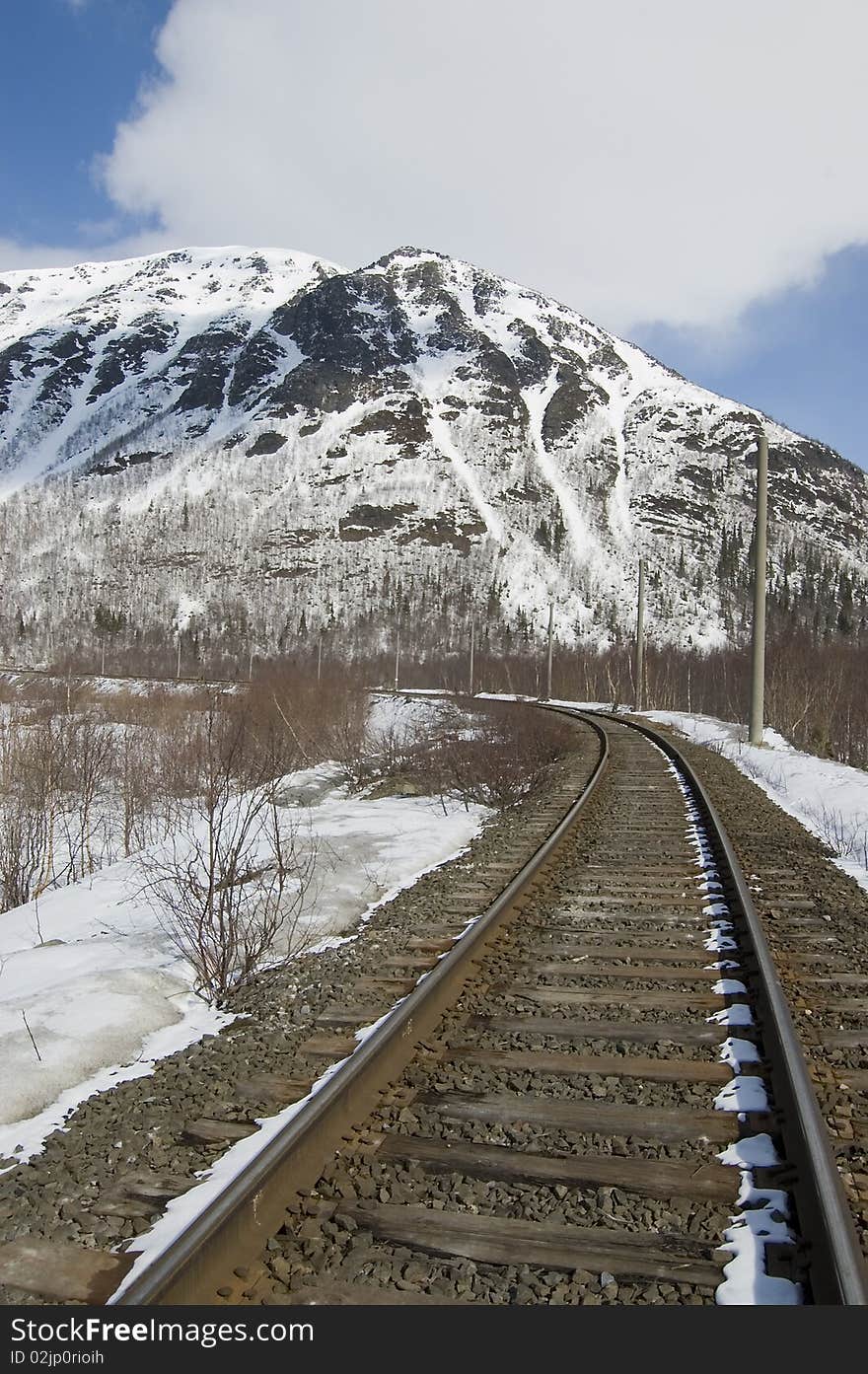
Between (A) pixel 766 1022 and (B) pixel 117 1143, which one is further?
(A) pixel 766 1022

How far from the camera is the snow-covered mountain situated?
11625 cm

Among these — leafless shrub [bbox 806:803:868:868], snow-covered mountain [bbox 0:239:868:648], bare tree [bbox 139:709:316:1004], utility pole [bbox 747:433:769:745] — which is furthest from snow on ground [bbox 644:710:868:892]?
snow-covered mountain [bbox 0:239:868:648]

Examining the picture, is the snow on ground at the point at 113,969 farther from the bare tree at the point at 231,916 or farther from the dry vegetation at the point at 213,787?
the dry vegetation at the point at 213,787

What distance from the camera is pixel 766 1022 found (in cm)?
404

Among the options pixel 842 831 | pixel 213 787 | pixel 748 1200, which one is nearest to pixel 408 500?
pixel 842 831

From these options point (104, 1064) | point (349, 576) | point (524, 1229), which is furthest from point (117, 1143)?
point (349, 576)

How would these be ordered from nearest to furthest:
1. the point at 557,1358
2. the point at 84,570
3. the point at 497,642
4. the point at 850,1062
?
1. the point at 557,1358
2. the point at 850,1062
3. the point at 497,642
4. the point at 84,570

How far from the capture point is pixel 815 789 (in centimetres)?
1347

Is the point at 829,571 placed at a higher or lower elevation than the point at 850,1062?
higher

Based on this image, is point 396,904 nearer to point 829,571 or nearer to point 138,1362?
point 138,1362

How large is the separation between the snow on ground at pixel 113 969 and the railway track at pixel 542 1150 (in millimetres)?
940

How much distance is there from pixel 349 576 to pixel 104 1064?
378ft

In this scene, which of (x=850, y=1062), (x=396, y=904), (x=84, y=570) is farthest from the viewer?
(x=84, y=570)

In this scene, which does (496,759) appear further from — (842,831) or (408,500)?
(408,500)
